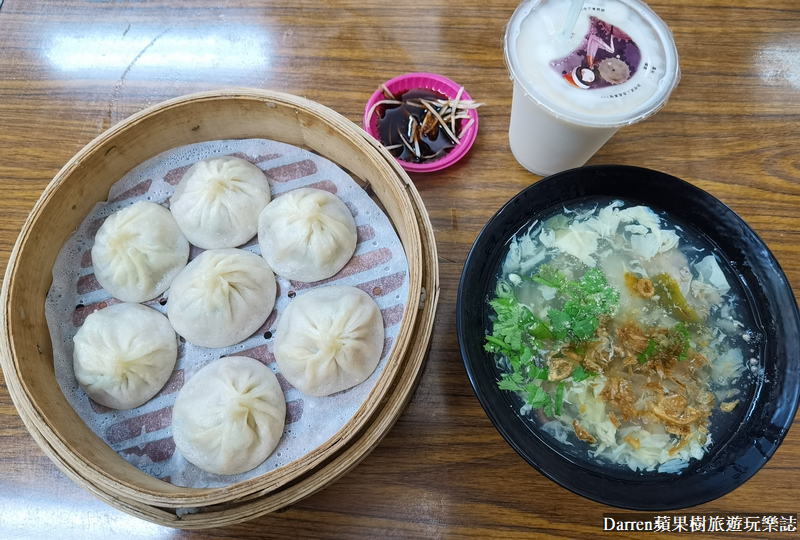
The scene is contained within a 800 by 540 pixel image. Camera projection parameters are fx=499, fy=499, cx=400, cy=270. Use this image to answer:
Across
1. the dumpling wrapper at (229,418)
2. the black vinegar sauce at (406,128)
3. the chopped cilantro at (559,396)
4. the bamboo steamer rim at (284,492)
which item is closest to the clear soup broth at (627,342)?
the chopped cilantro at (559,396)

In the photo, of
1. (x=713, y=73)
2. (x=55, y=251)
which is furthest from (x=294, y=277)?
(x=713, y=73)

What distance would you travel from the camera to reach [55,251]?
1.47m

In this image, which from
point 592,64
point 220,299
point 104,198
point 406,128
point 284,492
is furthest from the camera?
point 406,128

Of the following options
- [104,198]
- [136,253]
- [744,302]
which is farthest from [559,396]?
[104,198]

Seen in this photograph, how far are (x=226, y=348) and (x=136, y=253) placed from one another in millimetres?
383

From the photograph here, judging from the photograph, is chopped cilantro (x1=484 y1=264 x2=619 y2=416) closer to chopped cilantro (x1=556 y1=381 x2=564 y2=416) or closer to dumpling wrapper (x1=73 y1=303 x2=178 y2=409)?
chopped cilantro (x1=556 y1=381 x2=564 y2=416)

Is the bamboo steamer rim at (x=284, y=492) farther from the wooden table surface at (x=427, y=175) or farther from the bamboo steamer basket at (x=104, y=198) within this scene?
the wooden table surface at (x=427, y=175)

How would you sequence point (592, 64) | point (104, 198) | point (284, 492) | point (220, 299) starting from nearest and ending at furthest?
point (284, 492)
point (592, 64)
point (220, 299)
point (104, 198)

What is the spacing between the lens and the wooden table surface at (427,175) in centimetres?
140

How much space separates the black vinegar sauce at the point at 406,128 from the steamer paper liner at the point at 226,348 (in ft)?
0.74

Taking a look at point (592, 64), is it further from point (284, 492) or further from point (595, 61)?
point (284, 492)

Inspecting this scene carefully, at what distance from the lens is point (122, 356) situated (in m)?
1.37

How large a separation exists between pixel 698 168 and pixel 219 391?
1663mm

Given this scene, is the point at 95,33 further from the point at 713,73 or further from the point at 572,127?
the point at 713,73
